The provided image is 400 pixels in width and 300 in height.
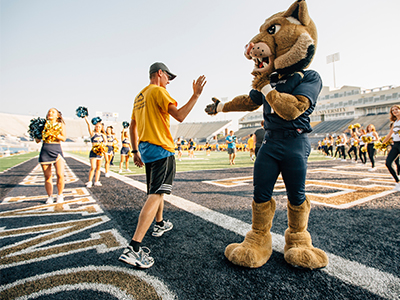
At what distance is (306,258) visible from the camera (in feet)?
5.87

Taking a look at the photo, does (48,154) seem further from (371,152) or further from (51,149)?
(371,152)

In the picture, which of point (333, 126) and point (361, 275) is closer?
point (361, 275)

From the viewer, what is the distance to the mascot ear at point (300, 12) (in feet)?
6.67

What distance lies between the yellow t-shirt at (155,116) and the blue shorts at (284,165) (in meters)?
0.90

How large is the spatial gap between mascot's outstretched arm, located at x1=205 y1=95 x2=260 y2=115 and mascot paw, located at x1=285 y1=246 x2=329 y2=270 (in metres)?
1.43

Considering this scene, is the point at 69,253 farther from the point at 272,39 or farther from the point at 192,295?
the point at 272,39

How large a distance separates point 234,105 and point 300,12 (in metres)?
1.02

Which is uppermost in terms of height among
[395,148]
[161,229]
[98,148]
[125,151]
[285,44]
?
[285,44]

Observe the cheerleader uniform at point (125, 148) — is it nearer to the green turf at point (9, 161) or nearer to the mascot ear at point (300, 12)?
the green turf at point (9, 161)

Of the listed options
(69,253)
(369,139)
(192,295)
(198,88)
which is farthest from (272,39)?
(369,139)

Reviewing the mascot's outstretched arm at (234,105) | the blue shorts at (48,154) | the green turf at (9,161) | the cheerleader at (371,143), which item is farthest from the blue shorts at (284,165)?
the green turf at (9,161)

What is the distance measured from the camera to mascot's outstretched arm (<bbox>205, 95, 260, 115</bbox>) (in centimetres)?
247

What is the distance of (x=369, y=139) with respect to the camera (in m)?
8.98

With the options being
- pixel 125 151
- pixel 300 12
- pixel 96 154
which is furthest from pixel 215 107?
pixel 125 151
